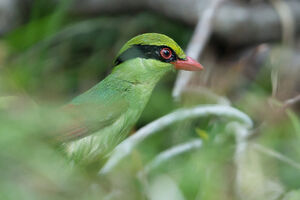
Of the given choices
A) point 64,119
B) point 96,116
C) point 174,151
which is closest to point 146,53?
point 96,116

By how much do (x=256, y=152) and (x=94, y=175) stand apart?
2.01 feet

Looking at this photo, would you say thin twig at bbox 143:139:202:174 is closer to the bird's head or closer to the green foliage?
the green foliage

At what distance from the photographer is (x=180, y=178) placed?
1261 millimetres

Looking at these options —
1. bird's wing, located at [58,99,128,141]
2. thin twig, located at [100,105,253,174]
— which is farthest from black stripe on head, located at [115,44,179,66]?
thin twig, located at [100,105,253,174]

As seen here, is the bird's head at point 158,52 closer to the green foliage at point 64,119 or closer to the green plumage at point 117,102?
the green plumage at point 117,102

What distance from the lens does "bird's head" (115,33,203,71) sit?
136 cm

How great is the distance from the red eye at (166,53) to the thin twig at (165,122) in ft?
0.90

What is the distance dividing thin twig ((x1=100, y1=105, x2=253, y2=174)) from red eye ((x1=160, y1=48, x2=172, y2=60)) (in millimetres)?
274

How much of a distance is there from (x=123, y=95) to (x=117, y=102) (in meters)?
0.04

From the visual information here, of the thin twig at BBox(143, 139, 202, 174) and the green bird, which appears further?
the thin twig at BBox(143, 139, 202, 174)

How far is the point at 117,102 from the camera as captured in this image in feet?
4.61

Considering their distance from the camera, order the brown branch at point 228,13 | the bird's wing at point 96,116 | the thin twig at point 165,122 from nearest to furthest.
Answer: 1. the bird's wing at point 96,116
2. the thin twig at point 165,122
3. the brown branch at point 228,13

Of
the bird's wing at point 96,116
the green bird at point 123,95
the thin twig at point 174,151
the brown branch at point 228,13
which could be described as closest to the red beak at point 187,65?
the green bird at point 123,95

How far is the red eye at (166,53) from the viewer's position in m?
1.39
